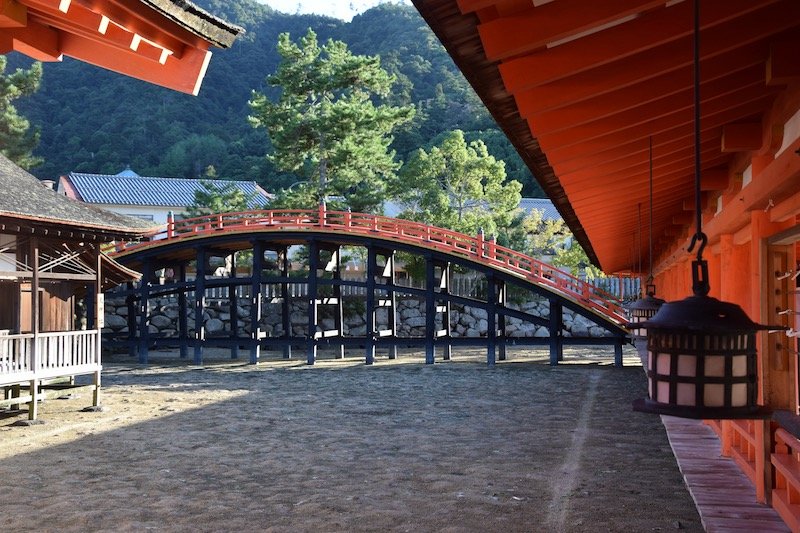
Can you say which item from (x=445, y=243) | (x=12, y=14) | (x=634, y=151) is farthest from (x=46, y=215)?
(x=445, y=243)

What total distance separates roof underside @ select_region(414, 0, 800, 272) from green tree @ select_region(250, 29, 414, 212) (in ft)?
70.3

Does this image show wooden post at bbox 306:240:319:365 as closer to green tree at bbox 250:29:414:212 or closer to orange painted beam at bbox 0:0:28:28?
green tree at bbox 250:29:414:212

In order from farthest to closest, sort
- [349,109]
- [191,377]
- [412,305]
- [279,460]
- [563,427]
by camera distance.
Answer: [412,305] → [349,109] → [191,377] → [563,427] → [279,460]

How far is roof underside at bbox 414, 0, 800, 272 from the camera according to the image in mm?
3121

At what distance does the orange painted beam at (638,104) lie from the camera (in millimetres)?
4551

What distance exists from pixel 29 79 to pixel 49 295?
634 inches

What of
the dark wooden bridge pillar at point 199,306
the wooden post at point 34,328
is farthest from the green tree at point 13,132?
the wooden post at point 34,328

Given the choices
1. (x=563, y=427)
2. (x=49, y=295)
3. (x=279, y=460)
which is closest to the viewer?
(x=279, y=460)

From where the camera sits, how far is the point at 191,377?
20.0 metres

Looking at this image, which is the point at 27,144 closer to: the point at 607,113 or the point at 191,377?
the point at 191,377

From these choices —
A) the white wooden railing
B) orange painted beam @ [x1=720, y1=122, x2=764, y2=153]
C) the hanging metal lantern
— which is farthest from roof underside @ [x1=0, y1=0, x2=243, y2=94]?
the white wooden railing

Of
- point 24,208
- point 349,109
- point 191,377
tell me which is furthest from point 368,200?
point 24,208

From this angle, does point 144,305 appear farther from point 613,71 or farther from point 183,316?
point 613,71

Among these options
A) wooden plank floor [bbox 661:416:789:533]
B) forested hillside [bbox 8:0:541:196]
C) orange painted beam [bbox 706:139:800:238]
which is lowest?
wooden plank floor [bbox 661:416:789:533]
